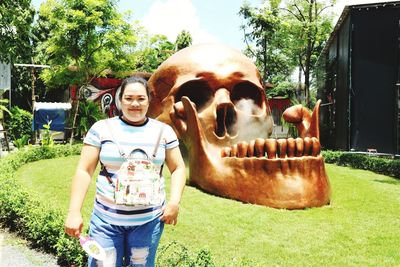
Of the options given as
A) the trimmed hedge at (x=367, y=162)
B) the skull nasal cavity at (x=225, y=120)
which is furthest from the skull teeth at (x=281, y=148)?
the trimmed hedge at (x=367, y=162)

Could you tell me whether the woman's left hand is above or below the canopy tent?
below

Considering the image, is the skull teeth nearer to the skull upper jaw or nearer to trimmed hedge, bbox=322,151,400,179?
the skull upper jaw

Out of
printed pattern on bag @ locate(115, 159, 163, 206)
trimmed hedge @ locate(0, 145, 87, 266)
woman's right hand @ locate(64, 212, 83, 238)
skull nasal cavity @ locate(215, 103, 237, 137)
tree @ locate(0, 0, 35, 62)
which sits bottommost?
trimmed hedge @ locate(0, 145, 87, 266)

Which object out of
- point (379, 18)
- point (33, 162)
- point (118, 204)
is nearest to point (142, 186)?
point (118, 204)

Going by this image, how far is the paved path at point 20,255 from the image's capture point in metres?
4.92

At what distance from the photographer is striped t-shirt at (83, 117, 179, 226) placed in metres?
2.75

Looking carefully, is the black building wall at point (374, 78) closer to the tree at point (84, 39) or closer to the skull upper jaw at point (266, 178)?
the skull upper jaw at point (266, 178)

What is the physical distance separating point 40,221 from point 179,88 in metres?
3.82

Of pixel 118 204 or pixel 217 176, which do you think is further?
pixel 217 176

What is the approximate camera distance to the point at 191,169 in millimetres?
8242

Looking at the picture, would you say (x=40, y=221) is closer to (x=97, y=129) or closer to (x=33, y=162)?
(x=97, y=129)

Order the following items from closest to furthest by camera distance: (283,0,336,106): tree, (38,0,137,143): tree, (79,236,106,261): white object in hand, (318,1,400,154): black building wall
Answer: (79,236,106,261): white object in hand → (318,1,400,154): black building wall → (38,0,137,143): tree → (283,0,336,106): tree

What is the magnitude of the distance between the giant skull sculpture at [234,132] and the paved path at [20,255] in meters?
3.11

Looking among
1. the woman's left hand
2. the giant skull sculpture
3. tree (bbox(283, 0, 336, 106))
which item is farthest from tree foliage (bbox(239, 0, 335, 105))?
the woman's left hand
